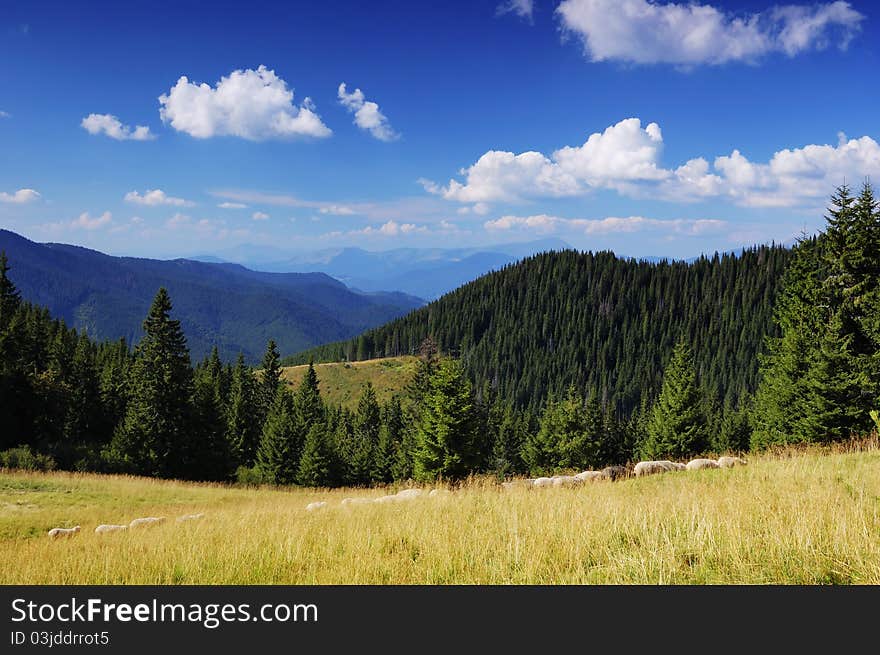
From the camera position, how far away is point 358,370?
16300 centimetres

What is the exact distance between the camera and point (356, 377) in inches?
6201

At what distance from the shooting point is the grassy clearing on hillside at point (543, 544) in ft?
16.7

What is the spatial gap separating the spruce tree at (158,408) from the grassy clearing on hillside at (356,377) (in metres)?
101

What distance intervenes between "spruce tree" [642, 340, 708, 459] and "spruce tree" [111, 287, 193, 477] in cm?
3853

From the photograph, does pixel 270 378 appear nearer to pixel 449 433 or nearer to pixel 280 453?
pixel 280 453

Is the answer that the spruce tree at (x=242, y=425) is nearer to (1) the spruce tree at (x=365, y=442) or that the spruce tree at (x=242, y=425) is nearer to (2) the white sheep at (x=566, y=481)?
(1) the spruce tree at (x=365, y=442)

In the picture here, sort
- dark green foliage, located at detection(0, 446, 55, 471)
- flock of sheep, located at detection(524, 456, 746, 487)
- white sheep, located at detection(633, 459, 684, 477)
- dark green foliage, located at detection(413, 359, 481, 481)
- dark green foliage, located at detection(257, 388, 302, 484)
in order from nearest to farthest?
flock of sheep, located at detection(524, 456, 746, 487)
white sheep, located at detection(633, 459, 684, 477)
dark green foliage, located at detection(0, 446, 55, 471)
dark green foliage, located at detection(413, 359, 481, 481)
dark green foliage, located at detection(257, 388, 302, 484)

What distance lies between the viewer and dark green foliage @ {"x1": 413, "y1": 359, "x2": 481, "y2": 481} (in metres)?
32.9

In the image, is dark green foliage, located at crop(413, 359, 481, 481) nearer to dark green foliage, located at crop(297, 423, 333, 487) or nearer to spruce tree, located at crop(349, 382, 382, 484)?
dark green foliage, located at crop(297, 423, 333, 487)

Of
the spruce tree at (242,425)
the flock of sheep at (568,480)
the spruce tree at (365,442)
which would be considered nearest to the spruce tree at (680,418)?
the flock of sheep at (568,480)

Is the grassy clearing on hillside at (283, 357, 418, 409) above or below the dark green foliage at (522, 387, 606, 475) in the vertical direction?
below

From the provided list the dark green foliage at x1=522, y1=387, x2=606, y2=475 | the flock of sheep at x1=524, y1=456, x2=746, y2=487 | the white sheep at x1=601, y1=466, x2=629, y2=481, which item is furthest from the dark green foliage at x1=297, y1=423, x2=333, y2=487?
the white sheep at x1=601, y1=466, x2=629, y2=481
